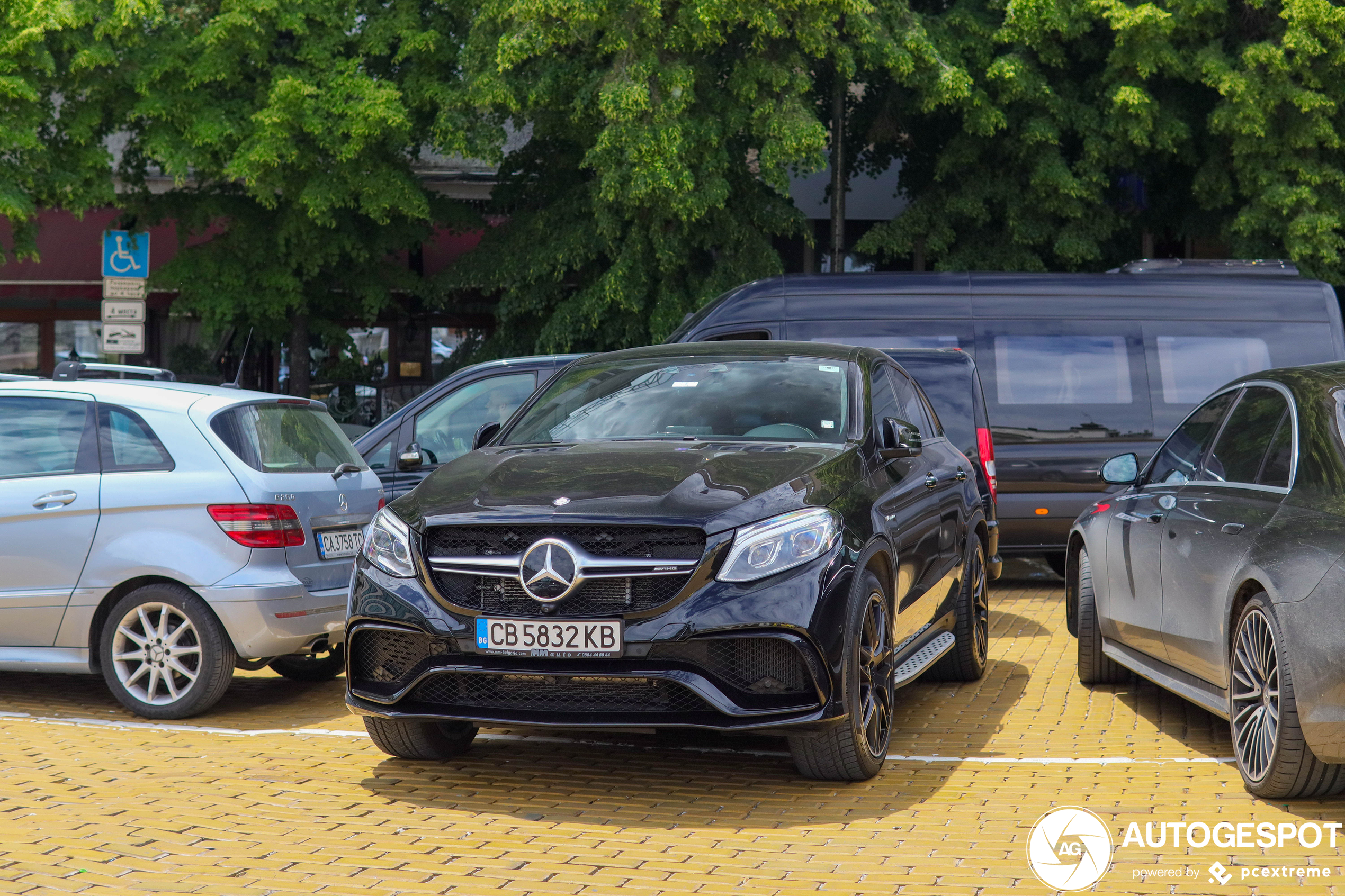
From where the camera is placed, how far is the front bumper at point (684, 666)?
16.5ft

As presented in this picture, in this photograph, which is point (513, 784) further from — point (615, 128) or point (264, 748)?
point (615, 128)

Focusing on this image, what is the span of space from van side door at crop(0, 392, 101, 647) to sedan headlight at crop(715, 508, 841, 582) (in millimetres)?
3584

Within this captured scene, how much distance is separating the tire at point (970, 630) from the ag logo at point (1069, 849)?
8.32ft

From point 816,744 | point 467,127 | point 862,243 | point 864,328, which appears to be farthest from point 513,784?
point 862,243

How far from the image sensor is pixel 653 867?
178 inches

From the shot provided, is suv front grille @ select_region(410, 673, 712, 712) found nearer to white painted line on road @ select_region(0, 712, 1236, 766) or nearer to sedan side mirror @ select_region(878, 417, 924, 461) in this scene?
white painted line on road @ select_region(0, 712, 1236, 766)

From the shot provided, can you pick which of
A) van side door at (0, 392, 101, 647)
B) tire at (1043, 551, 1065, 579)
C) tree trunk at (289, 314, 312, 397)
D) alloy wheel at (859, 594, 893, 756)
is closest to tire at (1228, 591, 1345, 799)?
alloy wheel at (859, 594, 893, 756)

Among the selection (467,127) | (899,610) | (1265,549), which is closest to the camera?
(1265,549)

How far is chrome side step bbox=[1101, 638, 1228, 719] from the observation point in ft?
18.5

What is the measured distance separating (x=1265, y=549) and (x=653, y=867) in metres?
2.36

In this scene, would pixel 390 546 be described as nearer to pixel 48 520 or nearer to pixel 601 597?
pixel 601 597

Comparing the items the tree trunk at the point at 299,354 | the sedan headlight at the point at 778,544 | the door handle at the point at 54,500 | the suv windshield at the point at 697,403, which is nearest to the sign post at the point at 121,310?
the tree trunk at the point at 299,354

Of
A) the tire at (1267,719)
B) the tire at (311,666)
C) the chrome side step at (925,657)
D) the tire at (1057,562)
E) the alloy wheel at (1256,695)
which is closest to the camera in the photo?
the tire at (1267,719)

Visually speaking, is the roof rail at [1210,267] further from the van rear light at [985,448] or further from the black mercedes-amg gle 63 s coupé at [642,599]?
the black mercedes-amg gle 63 s coupé at [642,599]
